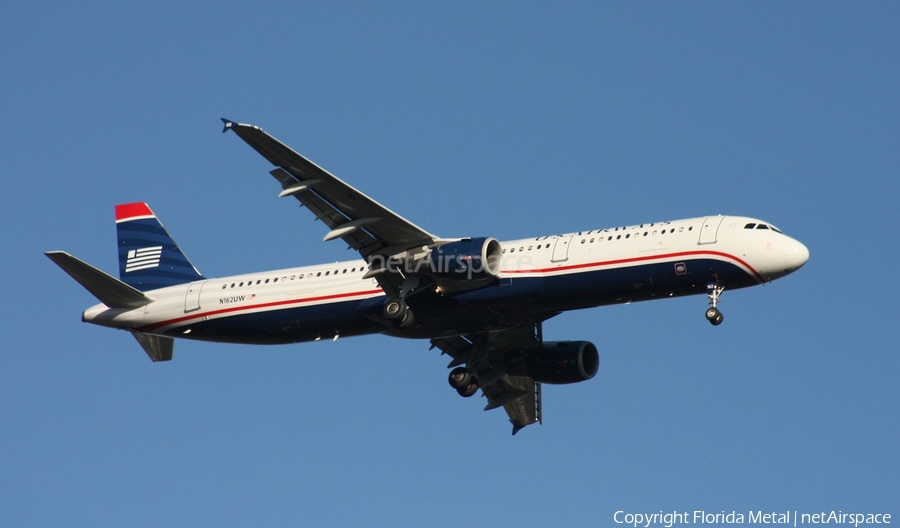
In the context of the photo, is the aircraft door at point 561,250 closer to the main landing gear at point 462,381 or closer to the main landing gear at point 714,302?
the main landing gear at point 714,302

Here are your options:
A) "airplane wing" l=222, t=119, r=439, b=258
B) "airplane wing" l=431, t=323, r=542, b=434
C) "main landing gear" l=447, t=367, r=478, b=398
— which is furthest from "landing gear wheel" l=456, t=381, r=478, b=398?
"airplane wing" l=222, t=119, r=439, b=258

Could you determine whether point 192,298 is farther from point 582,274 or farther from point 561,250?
point 582,274

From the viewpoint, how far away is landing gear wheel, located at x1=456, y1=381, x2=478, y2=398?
167 feet

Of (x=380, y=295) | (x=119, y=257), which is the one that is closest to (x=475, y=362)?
(x=380, y=295)

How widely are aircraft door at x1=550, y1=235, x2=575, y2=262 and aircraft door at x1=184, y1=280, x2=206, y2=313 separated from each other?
48.6ft

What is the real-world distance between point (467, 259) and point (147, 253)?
16.8 m

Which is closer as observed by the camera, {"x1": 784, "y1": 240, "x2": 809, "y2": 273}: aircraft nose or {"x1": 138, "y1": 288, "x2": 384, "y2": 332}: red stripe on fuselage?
{"x1": 784, "y1": 240, "x2": 809, "y2": 273}: aircraft nose

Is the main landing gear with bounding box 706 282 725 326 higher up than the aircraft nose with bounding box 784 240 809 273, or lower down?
lower down

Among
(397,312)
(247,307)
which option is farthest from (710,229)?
(247,307)

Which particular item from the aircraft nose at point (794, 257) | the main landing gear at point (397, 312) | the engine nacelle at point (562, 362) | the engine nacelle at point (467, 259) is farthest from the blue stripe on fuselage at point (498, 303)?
the engine nacelle at point (562, 362)

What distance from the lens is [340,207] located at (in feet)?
143

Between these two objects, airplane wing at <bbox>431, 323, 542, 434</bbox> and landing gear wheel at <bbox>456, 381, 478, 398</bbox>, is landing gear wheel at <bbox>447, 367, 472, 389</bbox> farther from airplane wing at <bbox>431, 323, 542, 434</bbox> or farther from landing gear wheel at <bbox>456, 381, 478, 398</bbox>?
airplane wing at <bbox>431, 323, 542, 434</bbox>

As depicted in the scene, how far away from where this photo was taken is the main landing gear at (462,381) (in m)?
50.5

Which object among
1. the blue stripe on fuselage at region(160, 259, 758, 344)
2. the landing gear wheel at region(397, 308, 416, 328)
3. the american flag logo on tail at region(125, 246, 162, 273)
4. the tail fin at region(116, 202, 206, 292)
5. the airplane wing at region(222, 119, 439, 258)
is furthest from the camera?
the american flag logo on tail at region(125, 246, 162, 273)
